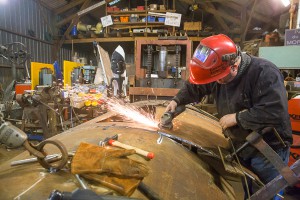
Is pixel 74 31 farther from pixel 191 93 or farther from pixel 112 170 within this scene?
pixel 112 170

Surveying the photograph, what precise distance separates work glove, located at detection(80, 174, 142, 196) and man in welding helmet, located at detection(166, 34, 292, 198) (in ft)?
4.14

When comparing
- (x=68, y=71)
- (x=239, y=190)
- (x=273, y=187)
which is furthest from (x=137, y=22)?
(x=273, y=187)

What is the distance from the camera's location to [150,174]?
1.28 metres

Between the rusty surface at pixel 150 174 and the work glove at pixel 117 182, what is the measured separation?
0.04 meters

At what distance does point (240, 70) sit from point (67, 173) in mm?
1665

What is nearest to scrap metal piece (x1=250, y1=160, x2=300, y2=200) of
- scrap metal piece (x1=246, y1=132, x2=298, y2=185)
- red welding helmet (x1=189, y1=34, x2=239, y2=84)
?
scrap metal piece (x1=246, y1=132, x2=298, y2=185)

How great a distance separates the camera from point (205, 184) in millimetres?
1479

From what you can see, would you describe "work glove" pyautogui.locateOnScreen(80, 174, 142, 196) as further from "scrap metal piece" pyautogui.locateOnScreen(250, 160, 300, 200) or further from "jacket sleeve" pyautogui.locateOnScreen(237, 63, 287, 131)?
"jacket sleeve" pyautogui.locateOnScreen(237, 63, 287, 131)

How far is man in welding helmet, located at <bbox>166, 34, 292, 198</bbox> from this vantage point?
1.92 m

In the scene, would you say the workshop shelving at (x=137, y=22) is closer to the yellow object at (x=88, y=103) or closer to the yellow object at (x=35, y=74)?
the yellow object at (x=35, y=74)

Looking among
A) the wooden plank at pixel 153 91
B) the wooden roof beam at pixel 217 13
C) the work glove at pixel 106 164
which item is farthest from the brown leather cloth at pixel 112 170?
the wooden roof beam at pixel 217 13

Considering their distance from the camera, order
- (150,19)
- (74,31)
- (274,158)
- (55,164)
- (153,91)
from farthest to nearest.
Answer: (74,31), (150,19), (153,91), (274,158), (55,164)

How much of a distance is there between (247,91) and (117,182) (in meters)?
1.54

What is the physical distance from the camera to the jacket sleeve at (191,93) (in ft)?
8.34
